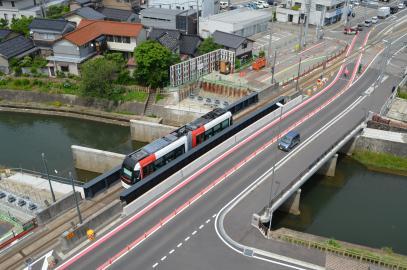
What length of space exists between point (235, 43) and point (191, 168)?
4053 cm

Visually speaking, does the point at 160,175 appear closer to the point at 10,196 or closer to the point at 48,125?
the point at 10,196

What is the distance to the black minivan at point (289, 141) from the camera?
44778 mm

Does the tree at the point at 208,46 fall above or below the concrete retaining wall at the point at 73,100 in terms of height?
above

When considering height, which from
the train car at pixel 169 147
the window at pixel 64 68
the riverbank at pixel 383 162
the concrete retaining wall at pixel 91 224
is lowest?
the riverbank at pixel 383 162

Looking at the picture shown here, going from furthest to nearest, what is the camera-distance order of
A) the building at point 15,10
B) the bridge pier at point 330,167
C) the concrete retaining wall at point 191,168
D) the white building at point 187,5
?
the building at point 15,10
the white building at point 187,5
the bridge pier at point 330,167
the concrete retaining wall at point 191,168

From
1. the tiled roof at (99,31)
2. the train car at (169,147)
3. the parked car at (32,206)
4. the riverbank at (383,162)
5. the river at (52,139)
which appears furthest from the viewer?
the tiled roof at (99,31)

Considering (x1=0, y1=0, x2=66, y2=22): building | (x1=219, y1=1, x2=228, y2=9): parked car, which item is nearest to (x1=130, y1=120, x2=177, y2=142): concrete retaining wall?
(x1=0, y1=0, x2=66, y2=22): building

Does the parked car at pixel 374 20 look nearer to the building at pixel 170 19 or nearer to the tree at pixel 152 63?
the building at pixel 170 19

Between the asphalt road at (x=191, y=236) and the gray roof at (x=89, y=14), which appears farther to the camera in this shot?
the gray roof at (x=89, y=14)

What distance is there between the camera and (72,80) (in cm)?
7075

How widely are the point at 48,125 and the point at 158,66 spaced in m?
21.0

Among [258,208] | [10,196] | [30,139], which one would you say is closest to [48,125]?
[30,139]

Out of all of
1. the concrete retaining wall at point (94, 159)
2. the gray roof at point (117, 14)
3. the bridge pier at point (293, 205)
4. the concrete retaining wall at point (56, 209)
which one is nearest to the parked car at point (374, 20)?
the gray roof at point (117, 14)

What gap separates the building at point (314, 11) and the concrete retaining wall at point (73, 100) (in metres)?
56.3
